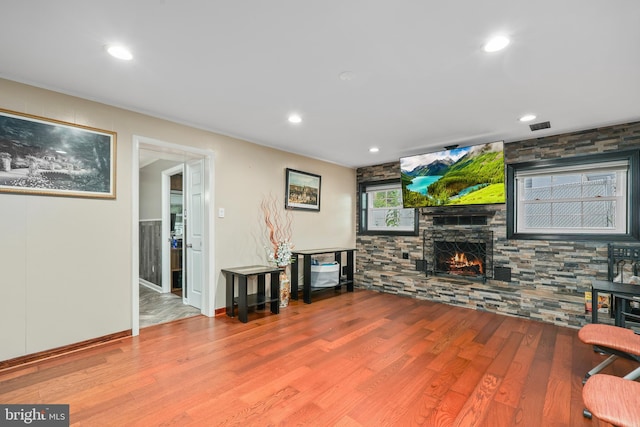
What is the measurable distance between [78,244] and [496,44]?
3.79 m

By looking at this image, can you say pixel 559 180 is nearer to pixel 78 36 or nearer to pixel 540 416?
pixel 540 416

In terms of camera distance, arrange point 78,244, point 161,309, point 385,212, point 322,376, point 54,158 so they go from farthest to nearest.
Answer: point 385,212
point 161,309
point 78,244
point 54,158
point 322,376

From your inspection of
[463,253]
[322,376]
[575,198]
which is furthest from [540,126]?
[322,376]

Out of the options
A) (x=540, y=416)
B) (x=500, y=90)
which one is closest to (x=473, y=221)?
(x=500, y=90)

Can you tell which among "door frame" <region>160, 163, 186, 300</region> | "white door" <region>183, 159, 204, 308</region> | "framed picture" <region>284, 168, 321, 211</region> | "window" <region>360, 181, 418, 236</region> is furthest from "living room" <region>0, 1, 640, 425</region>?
"door frame" <region>160, 163, 186, 300</region>

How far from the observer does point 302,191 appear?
16.3ft

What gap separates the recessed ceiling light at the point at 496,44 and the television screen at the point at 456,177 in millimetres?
1983

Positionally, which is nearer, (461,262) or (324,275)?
(461,262)

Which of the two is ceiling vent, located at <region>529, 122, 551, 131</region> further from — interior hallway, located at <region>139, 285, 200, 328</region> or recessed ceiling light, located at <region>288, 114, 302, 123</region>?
interior hallway, located at <region>139, 285, 200, 328</region>

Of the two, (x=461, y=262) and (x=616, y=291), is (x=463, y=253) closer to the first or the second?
(x=461, y=262)

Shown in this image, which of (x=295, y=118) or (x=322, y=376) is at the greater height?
(x=295, y=118)

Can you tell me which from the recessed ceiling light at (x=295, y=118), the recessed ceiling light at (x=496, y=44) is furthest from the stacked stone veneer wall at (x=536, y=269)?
the recessed ceiling light at (x=295, y=118)

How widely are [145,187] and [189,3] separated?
16.1 feet

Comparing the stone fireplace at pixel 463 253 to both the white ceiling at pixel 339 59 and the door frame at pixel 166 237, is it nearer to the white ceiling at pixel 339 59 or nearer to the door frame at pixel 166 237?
the white ceiling at pixel 339 59
